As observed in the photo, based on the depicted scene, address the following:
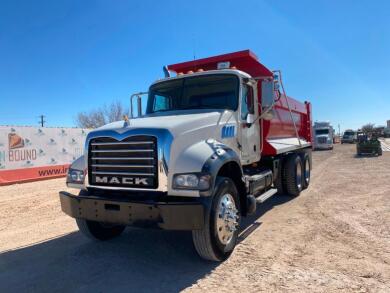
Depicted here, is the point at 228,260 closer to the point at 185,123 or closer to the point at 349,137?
the point at 185,123

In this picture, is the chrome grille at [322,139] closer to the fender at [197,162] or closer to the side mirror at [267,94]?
the side mirror at [267,94]

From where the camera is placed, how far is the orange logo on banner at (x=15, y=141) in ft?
45.9

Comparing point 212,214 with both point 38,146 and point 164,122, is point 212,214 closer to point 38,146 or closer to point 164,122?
point 164,122

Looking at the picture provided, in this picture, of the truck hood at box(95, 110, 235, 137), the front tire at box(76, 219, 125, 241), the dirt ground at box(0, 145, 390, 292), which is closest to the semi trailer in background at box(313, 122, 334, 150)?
the dirt ground at box(0, 145, 390, 292)

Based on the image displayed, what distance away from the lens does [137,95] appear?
22.4ft

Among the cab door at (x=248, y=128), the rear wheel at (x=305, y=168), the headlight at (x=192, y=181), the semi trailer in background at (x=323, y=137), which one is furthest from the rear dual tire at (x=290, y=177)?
the semi trailer in background at (x=323, y=137)

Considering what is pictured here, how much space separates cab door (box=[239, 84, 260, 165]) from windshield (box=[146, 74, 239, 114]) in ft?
0.77

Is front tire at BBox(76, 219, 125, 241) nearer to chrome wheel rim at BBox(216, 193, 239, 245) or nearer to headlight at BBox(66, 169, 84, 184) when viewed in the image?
headlight at BBox(66, 169, 84, 184)

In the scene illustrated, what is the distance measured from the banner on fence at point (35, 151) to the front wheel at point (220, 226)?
11729mm

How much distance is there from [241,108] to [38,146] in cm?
1225

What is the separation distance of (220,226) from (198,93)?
8.41 feet

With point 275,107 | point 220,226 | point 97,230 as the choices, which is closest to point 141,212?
point 220,226

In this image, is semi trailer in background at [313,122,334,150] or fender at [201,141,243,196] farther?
semi trailer in background at [313,122,334,150]

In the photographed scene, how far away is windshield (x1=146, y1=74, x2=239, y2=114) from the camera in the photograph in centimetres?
578
